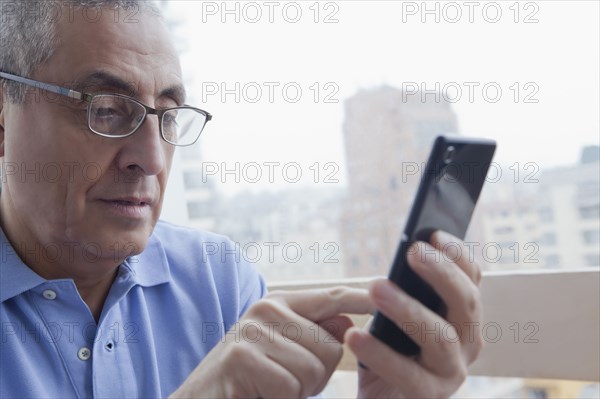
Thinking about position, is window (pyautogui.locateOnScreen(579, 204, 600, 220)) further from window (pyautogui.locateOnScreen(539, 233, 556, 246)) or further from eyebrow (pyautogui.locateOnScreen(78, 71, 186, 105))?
eyebrow (pyautogui.locateOnScreen(78, 71, 186, 105))

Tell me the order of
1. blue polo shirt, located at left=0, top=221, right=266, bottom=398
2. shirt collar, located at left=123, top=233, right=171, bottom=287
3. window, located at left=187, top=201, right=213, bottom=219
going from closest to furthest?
blue polo shirt, located at left=0, top=221, right=266, bottom=398, shirt collar, located at left=123, top=233, right=171, bottom=287, window, located at left=187, top=201, right=213, bottom=219

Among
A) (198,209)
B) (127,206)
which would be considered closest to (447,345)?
(127,206)

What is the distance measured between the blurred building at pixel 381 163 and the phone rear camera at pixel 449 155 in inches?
24.7

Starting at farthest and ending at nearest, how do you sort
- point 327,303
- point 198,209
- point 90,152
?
point 198,209, point 90,152, point 327,303

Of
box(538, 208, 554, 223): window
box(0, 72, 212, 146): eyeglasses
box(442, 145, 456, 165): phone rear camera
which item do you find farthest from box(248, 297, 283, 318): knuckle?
box(538, 208, 554, 223): window

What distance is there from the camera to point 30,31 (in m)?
1.07

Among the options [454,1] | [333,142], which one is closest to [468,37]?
[454,1]

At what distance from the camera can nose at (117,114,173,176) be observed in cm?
103

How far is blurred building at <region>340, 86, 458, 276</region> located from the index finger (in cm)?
→ 52

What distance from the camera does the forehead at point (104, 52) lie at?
3.38ft

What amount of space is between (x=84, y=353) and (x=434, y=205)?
65cm

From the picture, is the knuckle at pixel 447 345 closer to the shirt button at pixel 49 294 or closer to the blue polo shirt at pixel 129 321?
the blue polo shirt at pixel 129 321

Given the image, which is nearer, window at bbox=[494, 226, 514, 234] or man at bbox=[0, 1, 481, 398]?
man at bbox=[0, 1, 481, 398]

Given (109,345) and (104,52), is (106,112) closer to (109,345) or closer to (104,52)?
(104,52)
